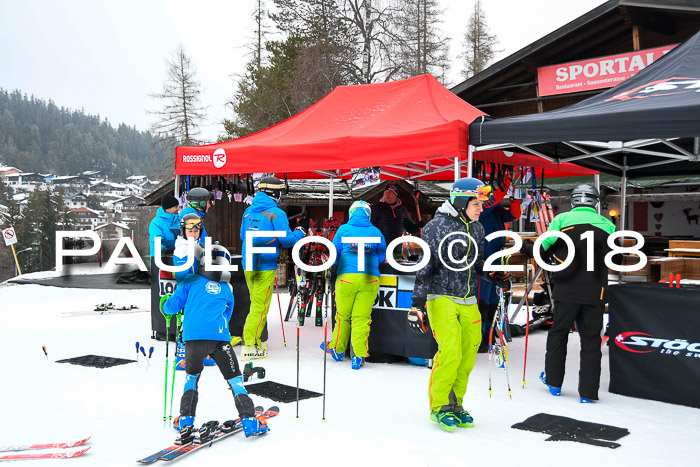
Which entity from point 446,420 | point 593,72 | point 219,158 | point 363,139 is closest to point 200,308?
point 446,420

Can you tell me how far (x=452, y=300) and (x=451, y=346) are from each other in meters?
0.34

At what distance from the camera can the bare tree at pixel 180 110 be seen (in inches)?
1315

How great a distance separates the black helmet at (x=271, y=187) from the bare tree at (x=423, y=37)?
19192 mm

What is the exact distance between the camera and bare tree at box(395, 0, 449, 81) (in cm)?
2597

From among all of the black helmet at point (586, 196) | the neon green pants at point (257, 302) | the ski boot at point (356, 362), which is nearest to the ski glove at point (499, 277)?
the black helmet at point (586, 196)

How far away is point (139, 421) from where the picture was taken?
4.73m

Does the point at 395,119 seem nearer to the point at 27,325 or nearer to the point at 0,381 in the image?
the point at 0,381

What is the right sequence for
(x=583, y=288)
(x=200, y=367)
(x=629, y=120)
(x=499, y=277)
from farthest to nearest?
(x=499, y=277), (x=583, y=288), (x=629, y=120), (x=200, y=367)

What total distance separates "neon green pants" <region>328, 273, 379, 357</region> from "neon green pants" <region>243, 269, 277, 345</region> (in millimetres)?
875

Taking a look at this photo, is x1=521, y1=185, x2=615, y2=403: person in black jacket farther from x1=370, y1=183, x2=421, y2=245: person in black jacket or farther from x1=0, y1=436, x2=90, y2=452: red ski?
x1=0, y1=436, x2=90, y2=452: red ski

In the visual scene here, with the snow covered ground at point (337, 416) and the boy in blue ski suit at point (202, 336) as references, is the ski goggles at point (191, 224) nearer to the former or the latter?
the boy in blue ski suit at point (202, 336)

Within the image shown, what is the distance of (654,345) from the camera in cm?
538

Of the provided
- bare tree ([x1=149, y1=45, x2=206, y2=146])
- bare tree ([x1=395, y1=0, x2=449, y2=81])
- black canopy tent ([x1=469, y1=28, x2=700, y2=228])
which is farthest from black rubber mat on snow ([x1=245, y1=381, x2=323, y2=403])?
bare tree ([x1=149, y1=45, x2=206, y2=146])

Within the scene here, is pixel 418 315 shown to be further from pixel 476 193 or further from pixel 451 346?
pixel 476 193
